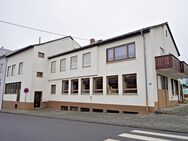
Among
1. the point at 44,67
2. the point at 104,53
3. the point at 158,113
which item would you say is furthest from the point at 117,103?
the point at 44,67

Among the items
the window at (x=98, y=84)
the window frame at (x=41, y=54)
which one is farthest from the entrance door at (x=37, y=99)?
the window at (x=98, y=84)

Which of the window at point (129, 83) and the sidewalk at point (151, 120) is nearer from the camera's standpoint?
the sidewalk at point (151, 120)

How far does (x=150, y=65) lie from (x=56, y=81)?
13.0m

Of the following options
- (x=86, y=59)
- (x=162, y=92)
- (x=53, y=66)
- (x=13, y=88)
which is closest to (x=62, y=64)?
(x=53, y=66)

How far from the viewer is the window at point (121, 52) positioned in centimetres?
1565

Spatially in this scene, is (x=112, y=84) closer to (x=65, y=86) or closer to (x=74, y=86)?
(x=74, y=86)

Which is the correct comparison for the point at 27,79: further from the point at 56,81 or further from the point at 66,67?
the point at 66,67

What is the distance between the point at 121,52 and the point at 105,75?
2.71m

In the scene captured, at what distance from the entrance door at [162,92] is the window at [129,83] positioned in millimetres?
2051

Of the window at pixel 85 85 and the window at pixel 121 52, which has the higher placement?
the window at pixel 121 52

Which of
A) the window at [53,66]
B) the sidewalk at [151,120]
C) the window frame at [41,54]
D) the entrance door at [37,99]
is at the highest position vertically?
the window frame at [41,54]

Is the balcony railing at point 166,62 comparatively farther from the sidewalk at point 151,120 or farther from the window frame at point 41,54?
the window frame at point 41,54

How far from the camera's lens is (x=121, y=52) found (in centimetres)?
1634

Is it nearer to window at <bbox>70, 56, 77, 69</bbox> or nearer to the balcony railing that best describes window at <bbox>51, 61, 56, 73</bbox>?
window at <bbox>70, 56, 77, 69</bbox>
